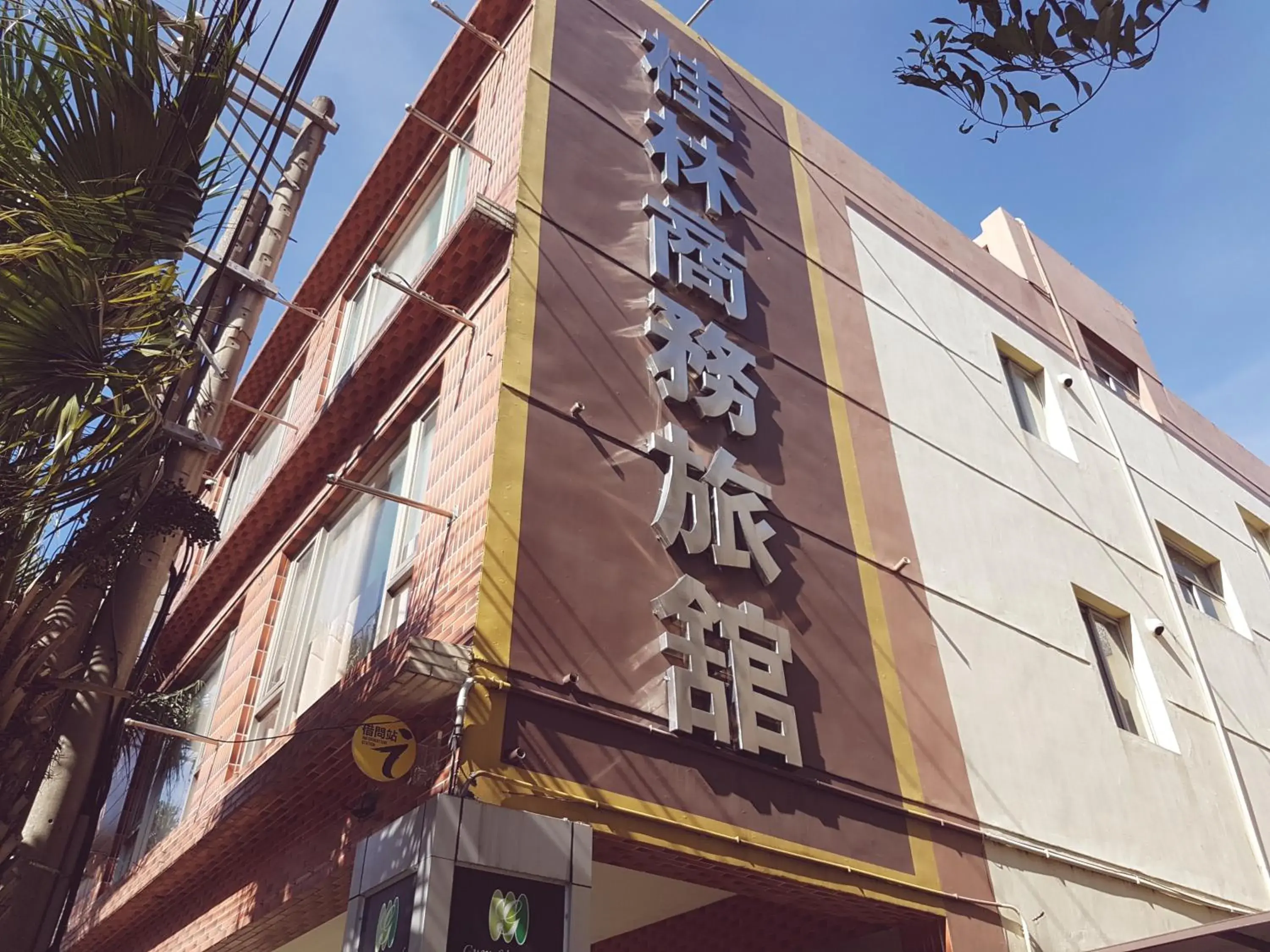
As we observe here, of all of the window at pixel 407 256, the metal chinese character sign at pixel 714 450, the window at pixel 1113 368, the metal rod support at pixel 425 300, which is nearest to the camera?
the metal chinese character sign at pixel 714 450

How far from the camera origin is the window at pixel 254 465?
1252 cm

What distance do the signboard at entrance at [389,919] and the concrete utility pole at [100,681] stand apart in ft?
4.64

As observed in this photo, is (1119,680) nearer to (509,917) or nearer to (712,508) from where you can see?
(712,508)

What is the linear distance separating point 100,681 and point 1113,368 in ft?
49.1

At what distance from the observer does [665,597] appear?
21.8 feet

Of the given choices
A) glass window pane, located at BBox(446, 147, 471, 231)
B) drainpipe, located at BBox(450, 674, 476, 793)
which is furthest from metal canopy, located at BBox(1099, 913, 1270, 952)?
glass window pane, located at BBox(446, 147, 471, 231)

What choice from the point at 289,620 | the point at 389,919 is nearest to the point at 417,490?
the point at 289,620

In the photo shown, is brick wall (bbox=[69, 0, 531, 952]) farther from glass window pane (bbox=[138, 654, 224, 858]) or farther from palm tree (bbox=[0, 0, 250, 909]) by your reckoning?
palm tree (bbox=[0, 0, 250, 909])

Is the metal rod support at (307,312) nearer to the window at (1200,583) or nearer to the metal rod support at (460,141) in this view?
the metal rod support at (460,141)

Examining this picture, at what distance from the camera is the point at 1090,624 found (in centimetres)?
1071

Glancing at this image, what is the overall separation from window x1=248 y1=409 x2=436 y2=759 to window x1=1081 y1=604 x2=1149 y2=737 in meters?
6.94

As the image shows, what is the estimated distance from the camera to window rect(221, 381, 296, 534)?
1252cm

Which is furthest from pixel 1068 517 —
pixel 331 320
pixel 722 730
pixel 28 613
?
pixel 28 613

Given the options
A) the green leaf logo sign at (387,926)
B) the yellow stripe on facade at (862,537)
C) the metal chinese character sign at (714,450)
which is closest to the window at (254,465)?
the metal chinese character sign at (714,450)
